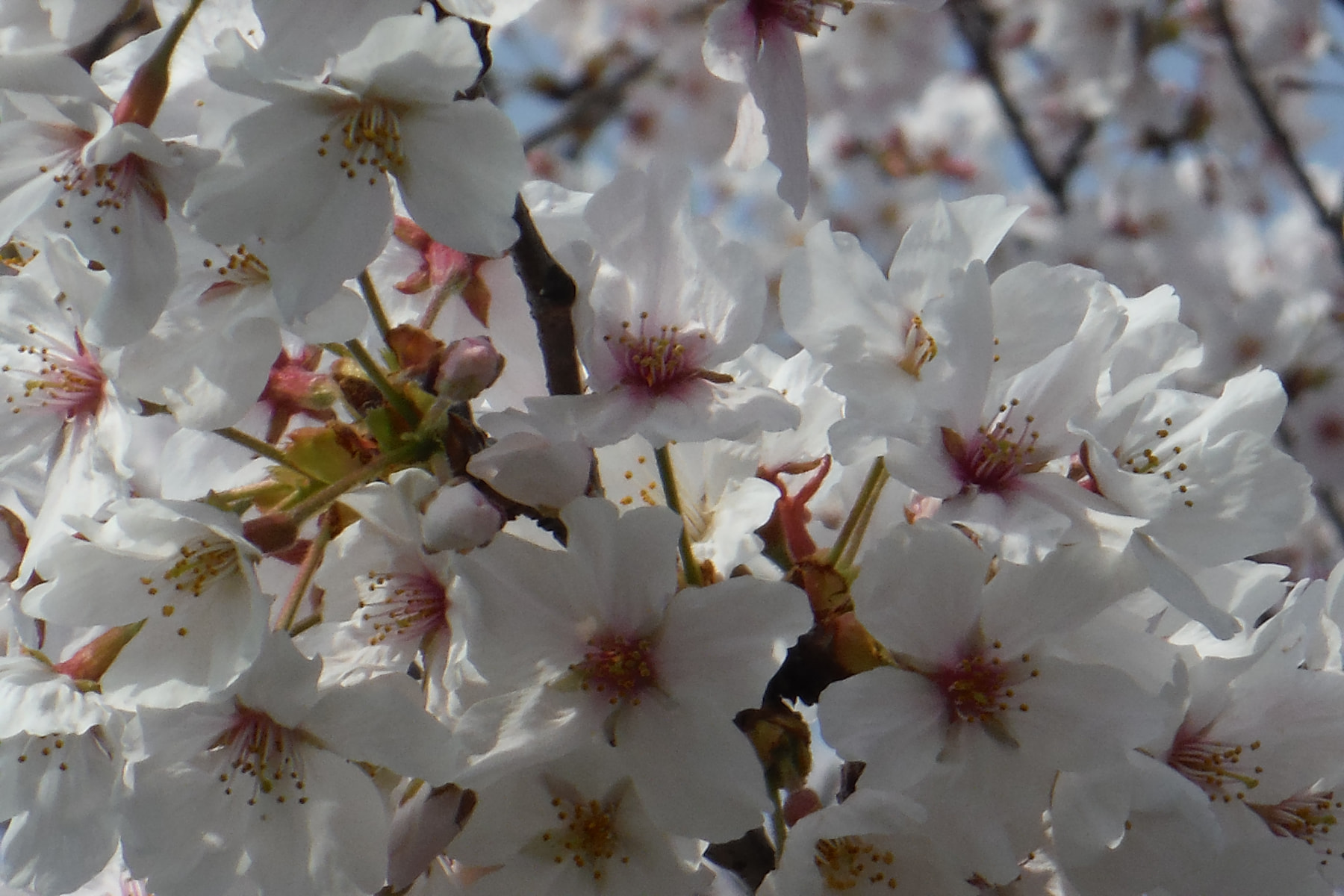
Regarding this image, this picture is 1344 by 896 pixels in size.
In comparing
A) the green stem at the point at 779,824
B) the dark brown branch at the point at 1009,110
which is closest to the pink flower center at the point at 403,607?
the green stem at the point at 779,824

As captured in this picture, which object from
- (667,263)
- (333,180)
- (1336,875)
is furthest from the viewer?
(1336,875)

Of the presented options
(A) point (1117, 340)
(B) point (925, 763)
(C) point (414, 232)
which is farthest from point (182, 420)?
(A) point (1117, 340)

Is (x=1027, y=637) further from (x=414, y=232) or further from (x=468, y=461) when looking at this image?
(x=414, y=232)

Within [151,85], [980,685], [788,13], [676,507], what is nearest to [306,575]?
[676,507]

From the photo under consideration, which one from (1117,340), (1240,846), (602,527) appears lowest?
(1240,846)

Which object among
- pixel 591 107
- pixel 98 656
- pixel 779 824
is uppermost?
pixel 98 656

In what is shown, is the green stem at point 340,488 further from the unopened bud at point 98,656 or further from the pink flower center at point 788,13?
the pink flower center at point 788,13

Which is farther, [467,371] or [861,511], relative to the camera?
[861,511]

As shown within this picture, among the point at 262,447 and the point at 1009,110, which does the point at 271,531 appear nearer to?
the point at 262,447
